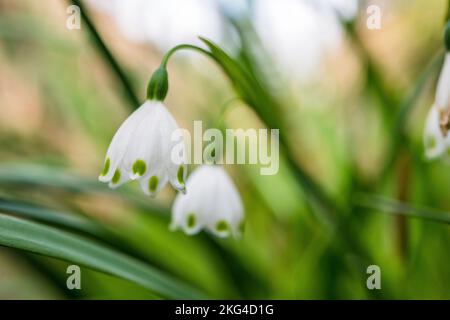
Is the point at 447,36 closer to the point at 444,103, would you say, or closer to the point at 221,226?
the point at 444,103

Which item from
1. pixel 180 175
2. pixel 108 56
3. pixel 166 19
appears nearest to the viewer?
pixel 180 175

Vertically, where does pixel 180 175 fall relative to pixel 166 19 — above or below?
below

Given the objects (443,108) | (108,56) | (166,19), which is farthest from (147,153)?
(166,19)

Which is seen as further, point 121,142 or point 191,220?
point 191,220

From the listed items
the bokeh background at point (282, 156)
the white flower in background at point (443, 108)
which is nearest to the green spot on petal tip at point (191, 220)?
the bokeh background at point (282, 156)

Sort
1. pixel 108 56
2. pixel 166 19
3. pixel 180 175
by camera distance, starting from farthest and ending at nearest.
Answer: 1. pixel 166 19
2. pixel 108 56
3. pixel 180 175
